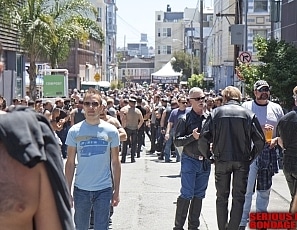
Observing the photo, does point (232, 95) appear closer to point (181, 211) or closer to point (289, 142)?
point (289, 142)

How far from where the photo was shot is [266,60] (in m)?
20.1

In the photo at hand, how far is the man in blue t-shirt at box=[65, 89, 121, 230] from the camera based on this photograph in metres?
6.53

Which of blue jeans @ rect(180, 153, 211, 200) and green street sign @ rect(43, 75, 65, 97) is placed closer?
blue jeans @ rect(180, 153, 211, 200)

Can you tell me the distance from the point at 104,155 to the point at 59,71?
2919cm

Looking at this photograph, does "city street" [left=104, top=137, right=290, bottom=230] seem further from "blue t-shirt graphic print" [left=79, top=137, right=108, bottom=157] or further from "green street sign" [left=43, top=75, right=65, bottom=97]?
"green street sign" [left=43, top=75, right=65, bottom=97]

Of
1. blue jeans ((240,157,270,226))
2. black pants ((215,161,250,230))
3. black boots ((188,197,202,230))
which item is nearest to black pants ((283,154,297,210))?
blue jeans ((240,157,270,226))

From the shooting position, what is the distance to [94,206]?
21.7 feet

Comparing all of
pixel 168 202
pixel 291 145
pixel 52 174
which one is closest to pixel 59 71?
pixel 168 202

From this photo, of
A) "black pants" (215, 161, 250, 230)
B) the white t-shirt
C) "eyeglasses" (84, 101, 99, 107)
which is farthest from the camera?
the white t-shirt

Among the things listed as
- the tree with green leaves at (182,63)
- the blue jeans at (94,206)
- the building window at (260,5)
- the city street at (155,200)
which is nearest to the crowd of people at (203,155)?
the blue jeans at (94,206)

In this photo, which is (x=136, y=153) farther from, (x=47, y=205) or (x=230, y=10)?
(x=230, y=10)

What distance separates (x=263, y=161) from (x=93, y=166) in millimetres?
2674

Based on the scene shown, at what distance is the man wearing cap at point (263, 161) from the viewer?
27.4 feet

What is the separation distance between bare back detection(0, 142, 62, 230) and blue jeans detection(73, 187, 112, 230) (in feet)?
13.5
